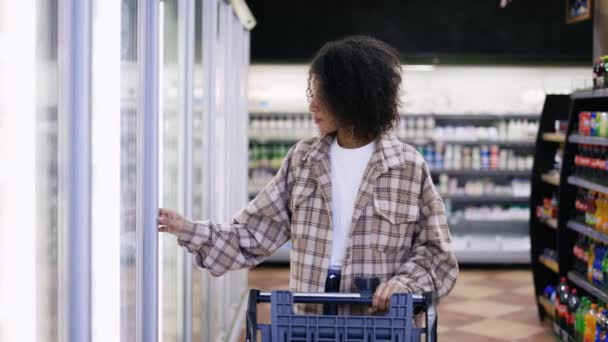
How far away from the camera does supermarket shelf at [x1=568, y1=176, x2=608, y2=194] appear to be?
5355 mm

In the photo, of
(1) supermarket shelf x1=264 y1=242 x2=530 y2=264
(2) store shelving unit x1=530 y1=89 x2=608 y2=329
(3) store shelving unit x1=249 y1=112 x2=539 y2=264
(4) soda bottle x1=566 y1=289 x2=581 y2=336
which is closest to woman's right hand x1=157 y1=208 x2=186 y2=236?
(2) store shelving unit x1=530 y1=89 x2=608 y2=329

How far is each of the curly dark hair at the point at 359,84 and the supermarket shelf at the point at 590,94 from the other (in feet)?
9.78

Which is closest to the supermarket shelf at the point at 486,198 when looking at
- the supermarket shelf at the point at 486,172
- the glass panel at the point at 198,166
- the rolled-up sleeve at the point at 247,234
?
the supermarket shelf at the point at 486,172

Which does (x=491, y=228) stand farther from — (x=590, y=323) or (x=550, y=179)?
(x=590, y=323)

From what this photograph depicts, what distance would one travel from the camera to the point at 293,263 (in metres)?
2.81

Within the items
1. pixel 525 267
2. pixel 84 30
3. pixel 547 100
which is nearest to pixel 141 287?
pixel 84 30

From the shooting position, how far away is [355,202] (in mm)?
2664

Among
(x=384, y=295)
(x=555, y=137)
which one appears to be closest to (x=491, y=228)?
(x=555, y=137)

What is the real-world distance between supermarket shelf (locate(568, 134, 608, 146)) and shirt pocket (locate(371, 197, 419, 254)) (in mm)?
3017

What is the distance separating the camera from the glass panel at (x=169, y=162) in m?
3.45

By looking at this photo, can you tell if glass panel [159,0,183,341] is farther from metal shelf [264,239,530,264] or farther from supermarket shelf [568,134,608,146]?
metal shelf [264,239,530,264]

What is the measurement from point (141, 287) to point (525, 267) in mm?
7751

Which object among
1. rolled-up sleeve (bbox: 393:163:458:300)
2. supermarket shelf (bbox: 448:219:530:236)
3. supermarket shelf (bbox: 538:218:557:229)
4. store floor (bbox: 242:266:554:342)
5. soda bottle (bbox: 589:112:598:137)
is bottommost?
store floor (bbox: 242:266:554:342)

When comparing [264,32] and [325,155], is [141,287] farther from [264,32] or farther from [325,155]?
[264,32]
